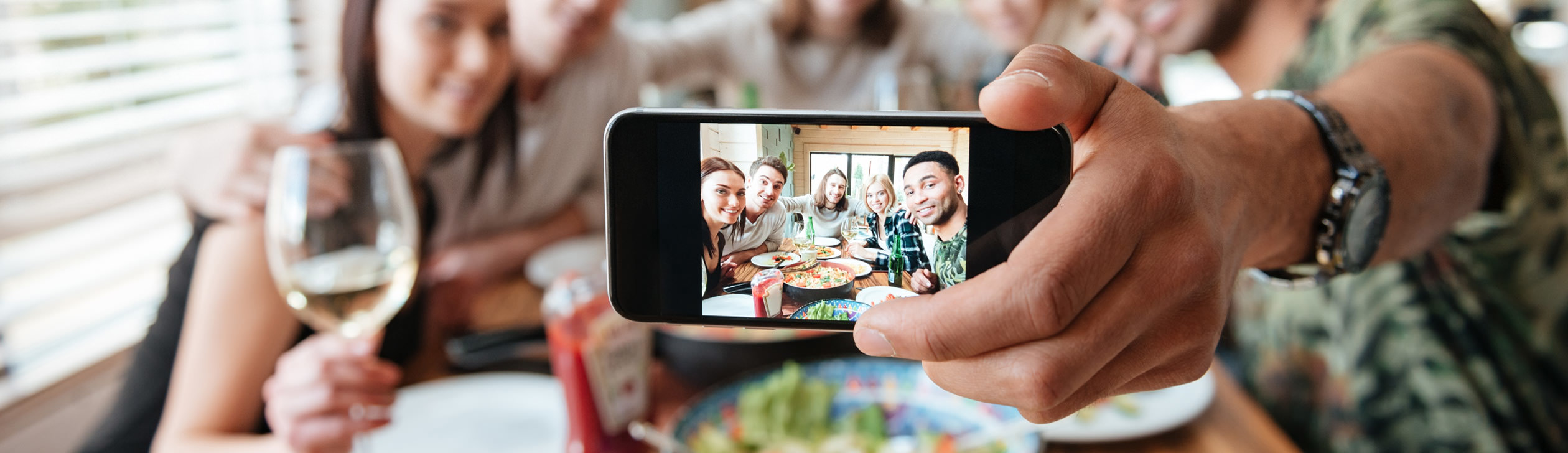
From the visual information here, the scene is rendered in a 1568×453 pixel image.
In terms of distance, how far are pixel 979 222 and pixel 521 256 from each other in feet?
4.15

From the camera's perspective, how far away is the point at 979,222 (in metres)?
0.35

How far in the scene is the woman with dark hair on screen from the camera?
36 cm

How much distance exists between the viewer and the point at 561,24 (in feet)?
4.87

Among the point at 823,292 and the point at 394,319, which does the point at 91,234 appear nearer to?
the point at 394,319

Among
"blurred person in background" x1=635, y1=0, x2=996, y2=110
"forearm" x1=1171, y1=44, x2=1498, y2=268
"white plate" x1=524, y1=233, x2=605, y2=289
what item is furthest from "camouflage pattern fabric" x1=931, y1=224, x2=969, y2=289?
"blurred person in background" x1=635, y1=0, x2=996, y2=110

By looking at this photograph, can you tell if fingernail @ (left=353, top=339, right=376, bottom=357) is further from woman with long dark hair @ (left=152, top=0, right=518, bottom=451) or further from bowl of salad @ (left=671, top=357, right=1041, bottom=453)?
bowl of salad @ (left=671, top=357, right=1041, bottom=453)

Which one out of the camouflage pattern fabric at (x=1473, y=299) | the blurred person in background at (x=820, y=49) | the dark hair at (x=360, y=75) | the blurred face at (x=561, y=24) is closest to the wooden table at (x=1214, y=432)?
the camouflage pattern fabric at (x=1473, y=299)

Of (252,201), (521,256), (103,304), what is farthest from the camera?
(521,256)

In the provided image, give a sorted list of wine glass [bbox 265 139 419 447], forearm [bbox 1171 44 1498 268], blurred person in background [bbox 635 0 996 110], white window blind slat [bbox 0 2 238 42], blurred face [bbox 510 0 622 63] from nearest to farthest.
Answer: forearm [bbox 1171 44 1498 268] → wine glass [bbox 265 139 419 447] → white window blind slat [bbox 0 2 238 42] → blurred face [bbox 510 0 622 63] → blurred person in background [bbox 635 0 996 110]

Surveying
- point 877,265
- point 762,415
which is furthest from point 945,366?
point 762,415

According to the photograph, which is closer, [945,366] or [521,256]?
[945,366]

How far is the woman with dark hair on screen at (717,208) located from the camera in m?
0.36

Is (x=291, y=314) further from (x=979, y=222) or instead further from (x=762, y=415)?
(x=979, y=222)

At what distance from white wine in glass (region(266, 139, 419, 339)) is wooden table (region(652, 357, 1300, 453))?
11.0 inches
